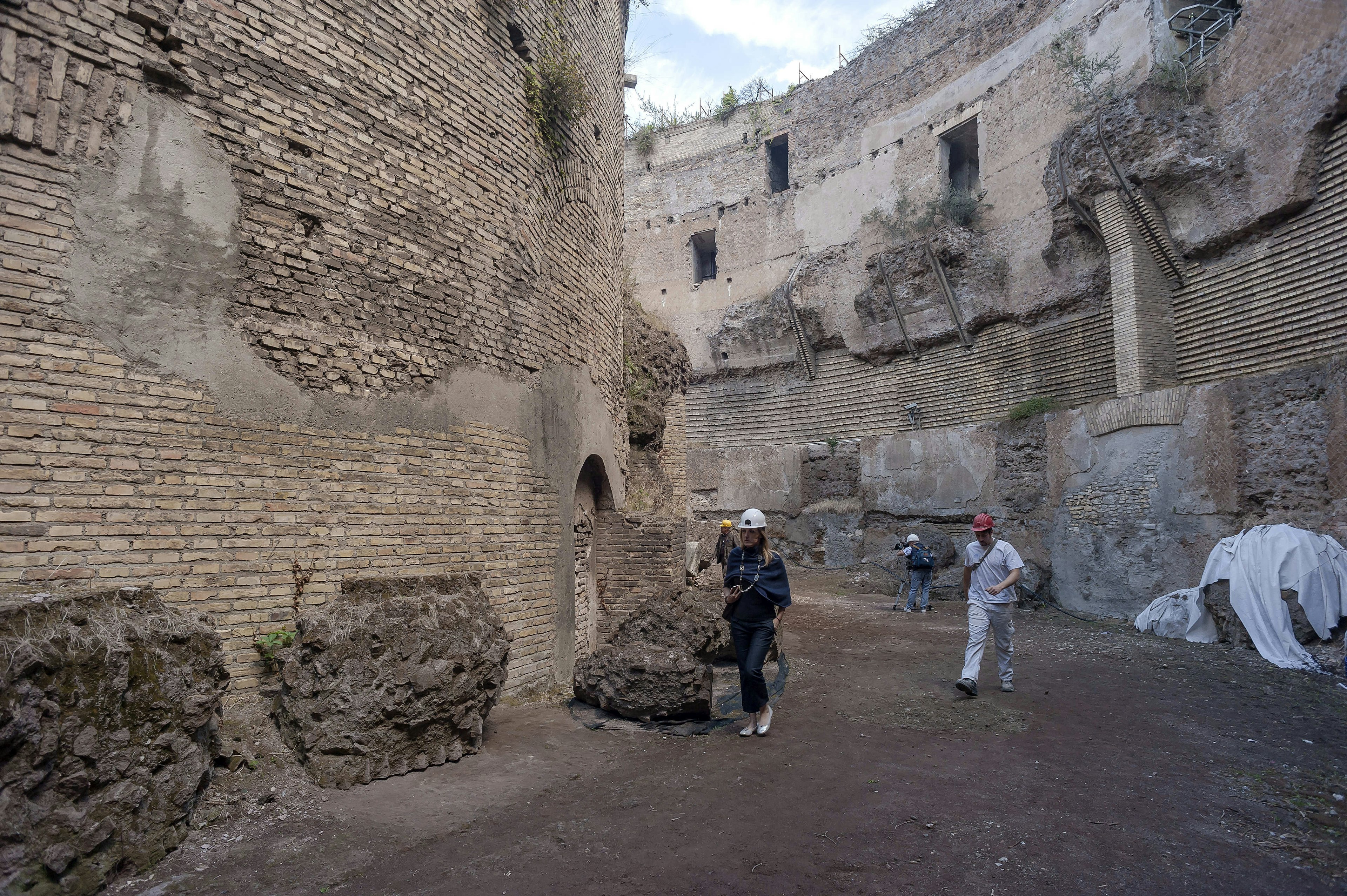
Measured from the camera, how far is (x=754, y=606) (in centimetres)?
530

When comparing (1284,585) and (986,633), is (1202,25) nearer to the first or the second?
(1284,585)

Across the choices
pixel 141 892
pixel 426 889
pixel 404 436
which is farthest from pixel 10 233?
pixel 426 889

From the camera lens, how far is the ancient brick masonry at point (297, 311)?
376cm

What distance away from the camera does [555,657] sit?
7137mm

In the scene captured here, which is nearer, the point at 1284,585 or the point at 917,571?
the point at 1284,585

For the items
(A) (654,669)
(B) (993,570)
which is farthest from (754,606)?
(B) (993,570)

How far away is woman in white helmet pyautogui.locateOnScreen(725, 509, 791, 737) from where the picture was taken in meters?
5.22

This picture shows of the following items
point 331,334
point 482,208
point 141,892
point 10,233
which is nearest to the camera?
point 141,892

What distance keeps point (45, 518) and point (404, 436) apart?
2.19 meters

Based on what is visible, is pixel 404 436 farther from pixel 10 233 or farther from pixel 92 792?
pixel 92 792

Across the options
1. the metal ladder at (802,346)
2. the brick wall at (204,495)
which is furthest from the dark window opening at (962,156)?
the brick wall at (204,495)

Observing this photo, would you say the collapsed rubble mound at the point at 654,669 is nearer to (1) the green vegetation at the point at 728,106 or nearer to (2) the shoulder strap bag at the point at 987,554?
(2) the shoulder strap bag at the point at 987,554

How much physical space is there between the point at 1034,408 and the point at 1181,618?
5.85m

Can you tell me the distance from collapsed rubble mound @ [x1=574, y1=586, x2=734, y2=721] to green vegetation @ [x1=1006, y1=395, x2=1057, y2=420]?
10.6 meters
